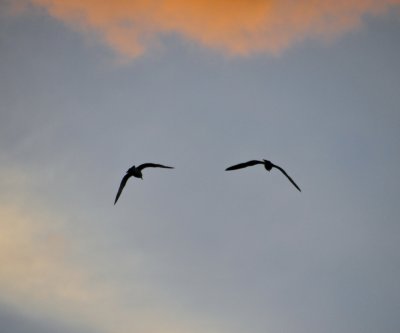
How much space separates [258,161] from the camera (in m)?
56.5

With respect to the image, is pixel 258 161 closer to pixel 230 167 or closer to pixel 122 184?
pixel 230 167

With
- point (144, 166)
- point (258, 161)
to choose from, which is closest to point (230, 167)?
point (258, 161)

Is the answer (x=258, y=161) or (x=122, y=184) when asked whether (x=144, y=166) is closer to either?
(x=122, y=184)

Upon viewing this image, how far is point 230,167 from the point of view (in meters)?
57.3

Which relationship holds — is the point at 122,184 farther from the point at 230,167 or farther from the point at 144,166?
the point at 230,167

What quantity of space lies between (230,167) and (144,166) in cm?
789

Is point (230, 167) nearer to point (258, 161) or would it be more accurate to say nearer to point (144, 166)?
point (258, 161)

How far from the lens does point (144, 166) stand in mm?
57969

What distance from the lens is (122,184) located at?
190ft

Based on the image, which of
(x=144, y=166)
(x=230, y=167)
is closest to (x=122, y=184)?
(x=144, y=166)

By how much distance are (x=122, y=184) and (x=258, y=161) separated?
41.4 ft

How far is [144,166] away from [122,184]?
2618 mm
